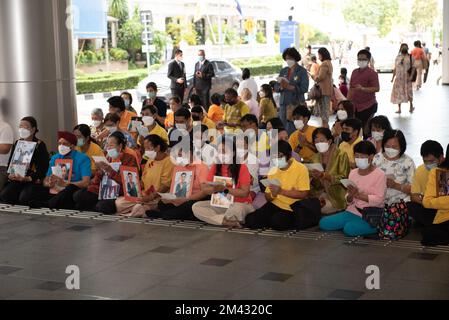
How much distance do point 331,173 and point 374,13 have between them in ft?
170

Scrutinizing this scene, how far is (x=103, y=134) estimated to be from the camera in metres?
10.1

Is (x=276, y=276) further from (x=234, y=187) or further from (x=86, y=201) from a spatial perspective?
(x=86, y=201)

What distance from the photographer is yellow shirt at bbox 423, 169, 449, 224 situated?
6930mm

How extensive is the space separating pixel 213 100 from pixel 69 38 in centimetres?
338

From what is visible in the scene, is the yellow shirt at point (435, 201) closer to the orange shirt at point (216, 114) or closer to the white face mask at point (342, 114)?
the white face mask at point (342, 114)

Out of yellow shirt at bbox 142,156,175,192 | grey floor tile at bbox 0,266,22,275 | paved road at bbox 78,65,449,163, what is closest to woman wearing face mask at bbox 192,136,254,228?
yellow shirt at bbox 142,156,175,192

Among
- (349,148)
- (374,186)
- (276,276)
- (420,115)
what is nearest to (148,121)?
(349,148)

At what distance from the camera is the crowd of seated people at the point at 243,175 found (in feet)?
24.0

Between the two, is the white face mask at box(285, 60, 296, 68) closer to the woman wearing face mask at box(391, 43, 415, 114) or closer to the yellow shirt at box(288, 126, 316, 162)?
the yellow shirt at box(288, 126, 316, 162)

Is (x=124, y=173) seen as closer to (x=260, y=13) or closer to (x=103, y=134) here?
(x=103, y=134)

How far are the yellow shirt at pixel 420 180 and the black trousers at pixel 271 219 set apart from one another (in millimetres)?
1257

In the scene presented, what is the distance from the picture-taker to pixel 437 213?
7.11m

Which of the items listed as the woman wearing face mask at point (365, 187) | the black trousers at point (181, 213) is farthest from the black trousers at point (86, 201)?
the woman wearing face mask at point (365, 187)
